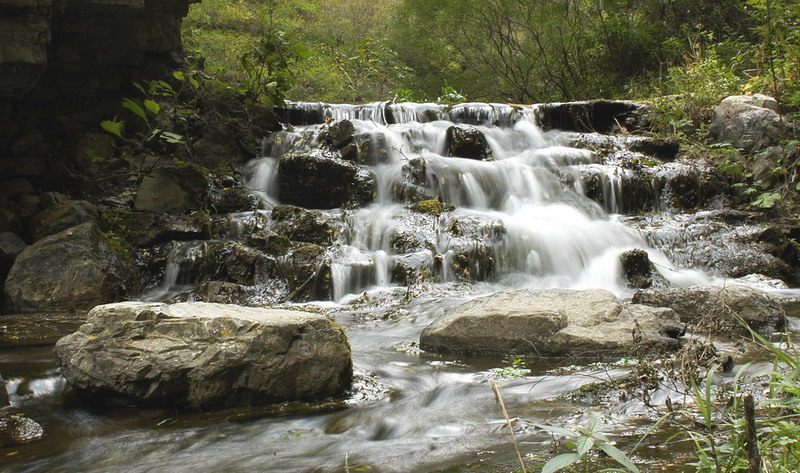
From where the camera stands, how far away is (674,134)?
11359 mm

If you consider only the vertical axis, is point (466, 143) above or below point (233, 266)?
above

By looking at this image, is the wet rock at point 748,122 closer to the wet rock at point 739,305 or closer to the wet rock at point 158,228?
the wet rock at point 739,305

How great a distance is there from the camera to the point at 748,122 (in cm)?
1027

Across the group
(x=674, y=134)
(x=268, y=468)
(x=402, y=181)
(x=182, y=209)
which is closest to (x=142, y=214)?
(x=182, y=209)

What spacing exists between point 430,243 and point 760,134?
6.01m

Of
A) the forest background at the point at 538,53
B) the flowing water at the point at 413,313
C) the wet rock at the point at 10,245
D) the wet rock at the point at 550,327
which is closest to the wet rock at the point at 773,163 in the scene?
the forest background at the point at 538,53

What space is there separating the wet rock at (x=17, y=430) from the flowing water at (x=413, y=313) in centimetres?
7

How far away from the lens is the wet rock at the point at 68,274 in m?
6.54

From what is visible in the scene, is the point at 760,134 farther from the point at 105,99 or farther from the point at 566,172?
the point at 105,99

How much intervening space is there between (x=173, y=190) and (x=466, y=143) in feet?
15.8

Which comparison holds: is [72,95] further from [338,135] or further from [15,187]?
[338,135]

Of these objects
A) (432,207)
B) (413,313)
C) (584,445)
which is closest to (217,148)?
(432,207)

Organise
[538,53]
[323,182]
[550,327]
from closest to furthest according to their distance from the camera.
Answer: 1. [550,327]
2. [323,182]
3. [538,53]

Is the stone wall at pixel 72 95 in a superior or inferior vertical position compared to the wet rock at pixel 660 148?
superior
